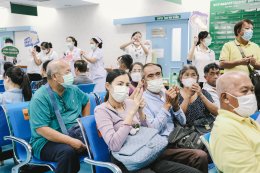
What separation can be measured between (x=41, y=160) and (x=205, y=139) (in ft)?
4.05

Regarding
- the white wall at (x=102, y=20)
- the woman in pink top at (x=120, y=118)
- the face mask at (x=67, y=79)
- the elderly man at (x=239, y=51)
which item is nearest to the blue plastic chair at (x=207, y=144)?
the woman in pink top at (x=120, y=118)

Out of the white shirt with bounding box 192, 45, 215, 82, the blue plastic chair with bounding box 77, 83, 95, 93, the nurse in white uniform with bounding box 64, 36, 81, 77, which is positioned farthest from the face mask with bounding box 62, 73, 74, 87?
the nurse in white uniform with bounding box 64, 36, 81, 77

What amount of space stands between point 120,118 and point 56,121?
579mm

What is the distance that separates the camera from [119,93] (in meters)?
2.12

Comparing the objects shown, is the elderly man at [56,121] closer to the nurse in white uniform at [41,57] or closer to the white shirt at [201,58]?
the white shirt at [201,58]

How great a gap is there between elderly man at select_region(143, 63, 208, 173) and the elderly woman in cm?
19

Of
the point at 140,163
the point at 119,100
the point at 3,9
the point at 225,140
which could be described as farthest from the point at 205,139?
the point at 3,9

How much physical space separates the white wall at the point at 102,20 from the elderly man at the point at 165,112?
14.7 feet

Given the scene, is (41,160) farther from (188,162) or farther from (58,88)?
(188,162)

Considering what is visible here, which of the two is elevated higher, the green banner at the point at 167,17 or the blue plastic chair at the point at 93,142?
the green banner at the point at 167,17

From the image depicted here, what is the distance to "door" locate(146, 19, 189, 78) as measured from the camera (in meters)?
6.86

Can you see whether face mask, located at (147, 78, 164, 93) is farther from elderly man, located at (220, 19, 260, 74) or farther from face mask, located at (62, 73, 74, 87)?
elderly man, located at (220, 19, 260, 74)

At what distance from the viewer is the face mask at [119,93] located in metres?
2.12

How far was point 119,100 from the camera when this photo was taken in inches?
83.7
